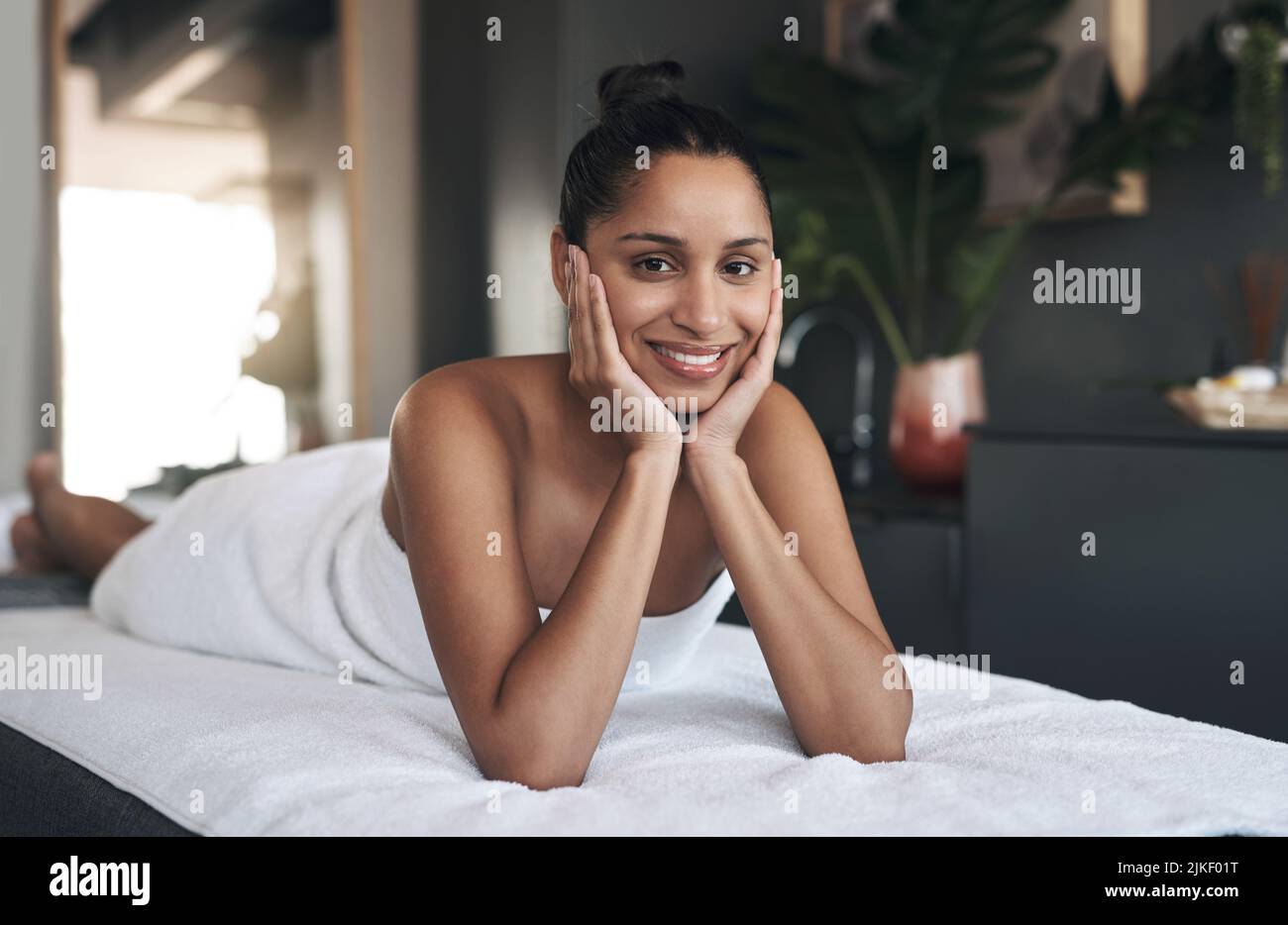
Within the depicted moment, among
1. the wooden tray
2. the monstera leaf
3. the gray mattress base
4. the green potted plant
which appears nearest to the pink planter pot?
the green potted plant

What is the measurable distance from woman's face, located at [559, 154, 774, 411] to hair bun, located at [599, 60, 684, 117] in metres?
0.15

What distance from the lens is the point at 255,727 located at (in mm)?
1208

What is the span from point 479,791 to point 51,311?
3434mm

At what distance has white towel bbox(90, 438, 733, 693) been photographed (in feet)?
5.00

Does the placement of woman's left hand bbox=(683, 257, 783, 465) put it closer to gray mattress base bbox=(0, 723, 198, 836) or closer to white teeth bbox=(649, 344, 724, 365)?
white teeth bbox=(649, 344, 724, 365)

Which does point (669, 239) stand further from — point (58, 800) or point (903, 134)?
point (903, 134)

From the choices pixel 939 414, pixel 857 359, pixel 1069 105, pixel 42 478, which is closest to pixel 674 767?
pixel 42 478

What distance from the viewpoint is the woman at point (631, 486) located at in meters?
1.15

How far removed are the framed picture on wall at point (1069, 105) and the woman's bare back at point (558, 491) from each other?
177 centimetres

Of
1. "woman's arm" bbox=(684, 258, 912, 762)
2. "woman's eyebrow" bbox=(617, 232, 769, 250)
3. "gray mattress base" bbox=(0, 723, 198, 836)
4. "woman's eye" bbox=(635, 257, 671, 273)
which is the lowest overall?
"gray mattress base" bbox=(0, 723, 198, 836)

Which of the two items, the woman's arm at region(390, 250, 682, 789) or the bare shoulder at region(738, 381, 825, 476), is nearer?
the woman's arm at region(390, 250, 682, 789)

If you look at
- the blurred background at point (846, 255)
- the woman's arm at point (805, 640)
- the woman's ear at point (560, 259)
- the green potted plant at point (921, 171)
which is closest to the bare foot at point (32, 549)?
the blurred background at point (846, 255)
